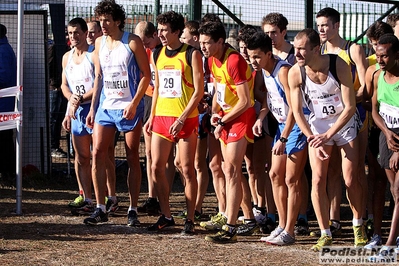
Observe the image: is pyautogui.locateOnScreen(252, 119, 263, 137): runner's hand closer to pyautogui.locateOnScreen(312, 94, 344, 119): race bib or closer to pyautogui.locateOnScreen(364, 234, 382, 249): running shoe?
pyautogui.locateOnScreen(312, 94, 344, 119): race bib

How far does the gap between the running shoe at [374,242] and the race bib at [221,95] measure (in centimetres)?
176

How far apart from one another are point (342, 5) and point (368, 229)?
Result: 6.35 metres

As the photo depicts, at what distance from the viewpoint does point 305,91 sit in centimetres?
692

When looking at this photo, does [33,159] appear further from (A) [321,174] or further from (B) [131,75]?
(A) [321,174]

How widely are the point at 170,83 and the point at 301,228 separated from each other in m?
1.90

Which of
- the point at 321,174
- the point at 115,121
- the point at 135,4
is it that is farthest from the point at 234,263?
the point at 135,4

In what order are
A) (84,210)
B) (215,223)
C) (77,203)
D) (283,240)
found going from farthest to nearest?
(77,203)
(84,210)
(215,223)
(283,240)

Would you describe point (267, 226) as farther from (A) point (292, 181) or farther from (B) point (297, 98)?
(B) point (297, 98)

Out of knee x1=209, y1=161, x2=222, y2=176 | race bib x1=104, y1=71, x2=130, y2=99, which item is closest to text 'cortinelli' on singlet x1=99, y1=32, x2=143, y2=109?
race bib x1=104, y1=71, x2=130, y2=99

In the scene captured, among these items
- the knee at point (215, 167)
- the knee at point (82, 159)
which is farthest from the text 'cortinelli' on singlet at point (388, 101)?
the knee at point (82, 159)

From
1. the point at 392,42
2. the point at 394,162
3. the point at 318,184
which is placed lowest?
the point at 318,184

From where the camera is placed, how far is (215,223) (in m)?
7.89

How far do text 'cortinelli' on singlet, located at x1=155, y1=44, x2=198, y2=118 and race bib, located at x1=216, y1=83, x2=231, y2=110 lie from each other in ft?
0.81

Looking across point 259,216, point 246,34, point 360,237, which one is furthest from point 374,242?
point 246,34
